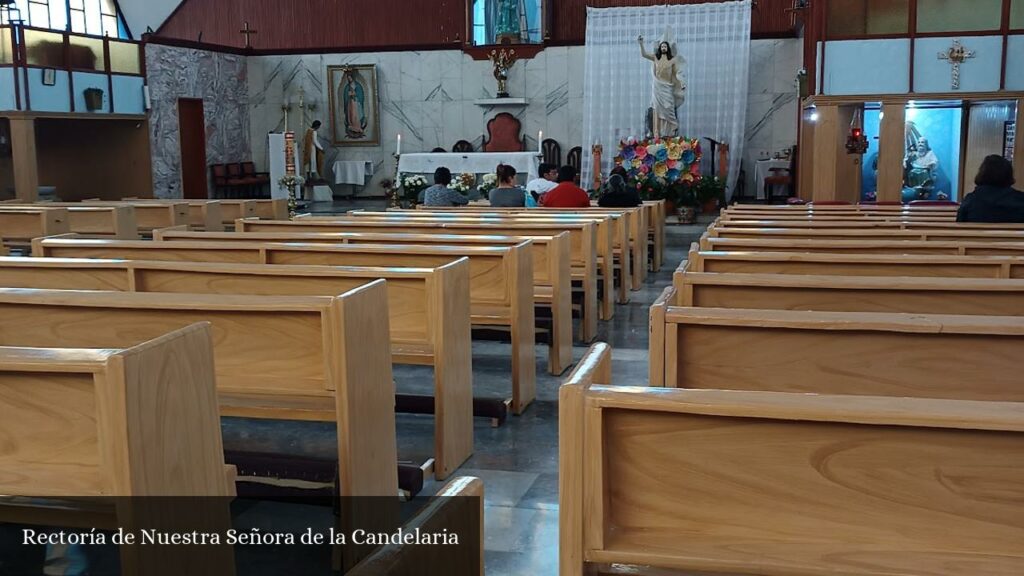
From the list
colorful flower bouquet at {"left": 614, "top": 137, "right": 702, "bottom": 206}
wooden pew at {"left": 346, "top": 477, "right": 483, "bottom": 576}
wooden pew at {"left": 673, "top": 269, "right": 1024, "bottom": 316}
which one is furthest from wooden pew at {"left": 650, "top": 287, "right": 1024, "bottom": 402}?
colorful flower bouquet at {"left": 614, "top": 137, "right": 702, "bottom": 206}

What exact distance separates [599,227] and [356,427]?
3895 millimetres

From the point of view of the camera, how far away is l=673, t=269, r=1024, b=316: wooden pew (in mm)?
2781

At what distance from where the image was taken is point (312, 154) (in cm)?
1725

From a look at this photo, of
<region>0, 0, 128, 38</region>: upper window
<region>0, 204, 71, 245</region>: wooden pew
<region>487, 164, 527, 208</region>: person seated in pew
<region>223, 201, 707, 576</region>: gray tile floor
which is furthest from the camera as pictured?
<region>0, 0, 128, 38</region>: upper window

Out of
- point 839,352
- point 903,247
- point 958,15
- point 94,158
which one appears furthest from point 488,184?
point 839,352

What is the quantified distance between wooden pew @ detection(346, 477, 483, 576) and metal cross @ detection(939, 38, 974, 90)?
40.2 ft

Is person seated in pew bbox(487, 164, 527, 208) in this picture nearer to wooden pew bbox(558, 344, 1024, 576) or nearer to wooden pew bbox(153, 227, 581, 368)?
wooden pew bbox(153, 227, 581, 368)

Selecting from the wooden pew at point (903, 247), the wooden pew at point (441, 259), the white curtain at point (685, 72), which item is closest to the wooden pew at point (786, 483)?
the wooden pew at point (441, 259)

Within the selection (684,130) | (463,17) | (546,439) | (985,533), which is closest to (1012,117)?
(684,130)

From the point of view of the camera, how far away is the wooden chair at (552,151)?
1684 centimetres

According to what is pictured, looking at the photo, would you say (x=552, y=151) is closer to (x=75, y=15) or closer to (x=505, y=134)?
(x=505, y=134)

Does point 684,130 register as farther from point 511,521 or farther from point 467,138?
point 511,521

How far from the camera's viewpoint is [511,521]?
3.07 metres

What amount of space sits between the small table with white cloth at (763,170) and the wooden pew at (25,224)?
36.3 ft
